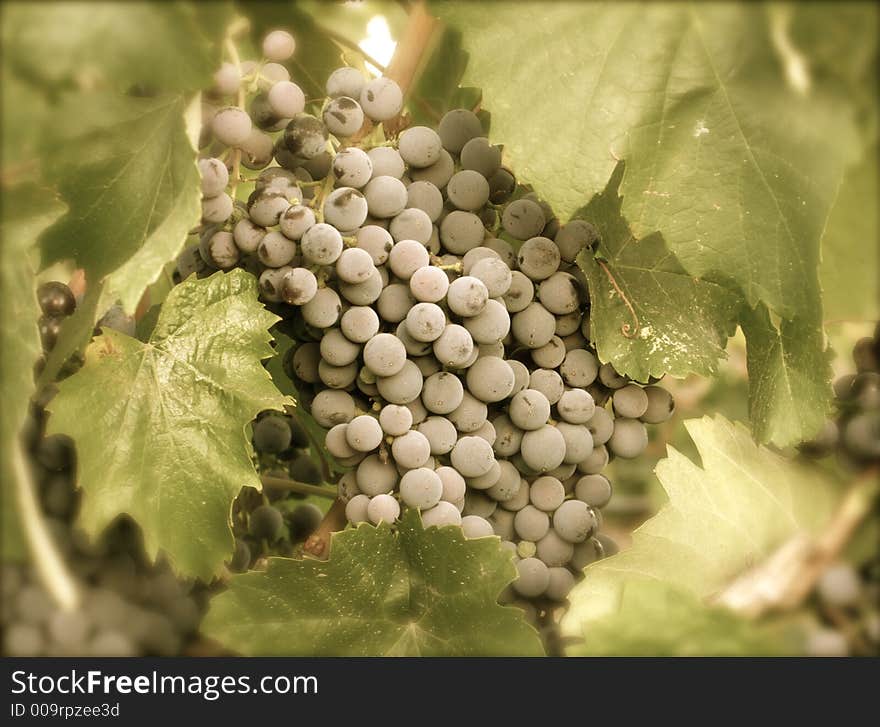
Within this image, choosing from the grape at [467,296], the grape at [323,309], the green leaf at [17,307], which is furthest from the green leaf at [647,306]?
the green leaf at [17,307]

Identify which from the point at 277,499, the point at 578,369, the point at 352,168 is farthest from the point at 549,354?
the point at 277,499

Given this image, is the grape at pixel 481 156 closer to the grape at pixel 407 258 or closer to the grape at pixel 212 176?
the grape at pixel 407 258

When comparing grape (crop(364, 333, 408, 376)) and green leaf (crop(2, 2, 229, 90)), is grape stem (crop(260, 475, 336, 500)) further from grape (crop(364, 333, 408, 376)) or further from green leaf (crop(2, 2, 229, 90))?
green leaf (crop(2, 2, 229, 90))
